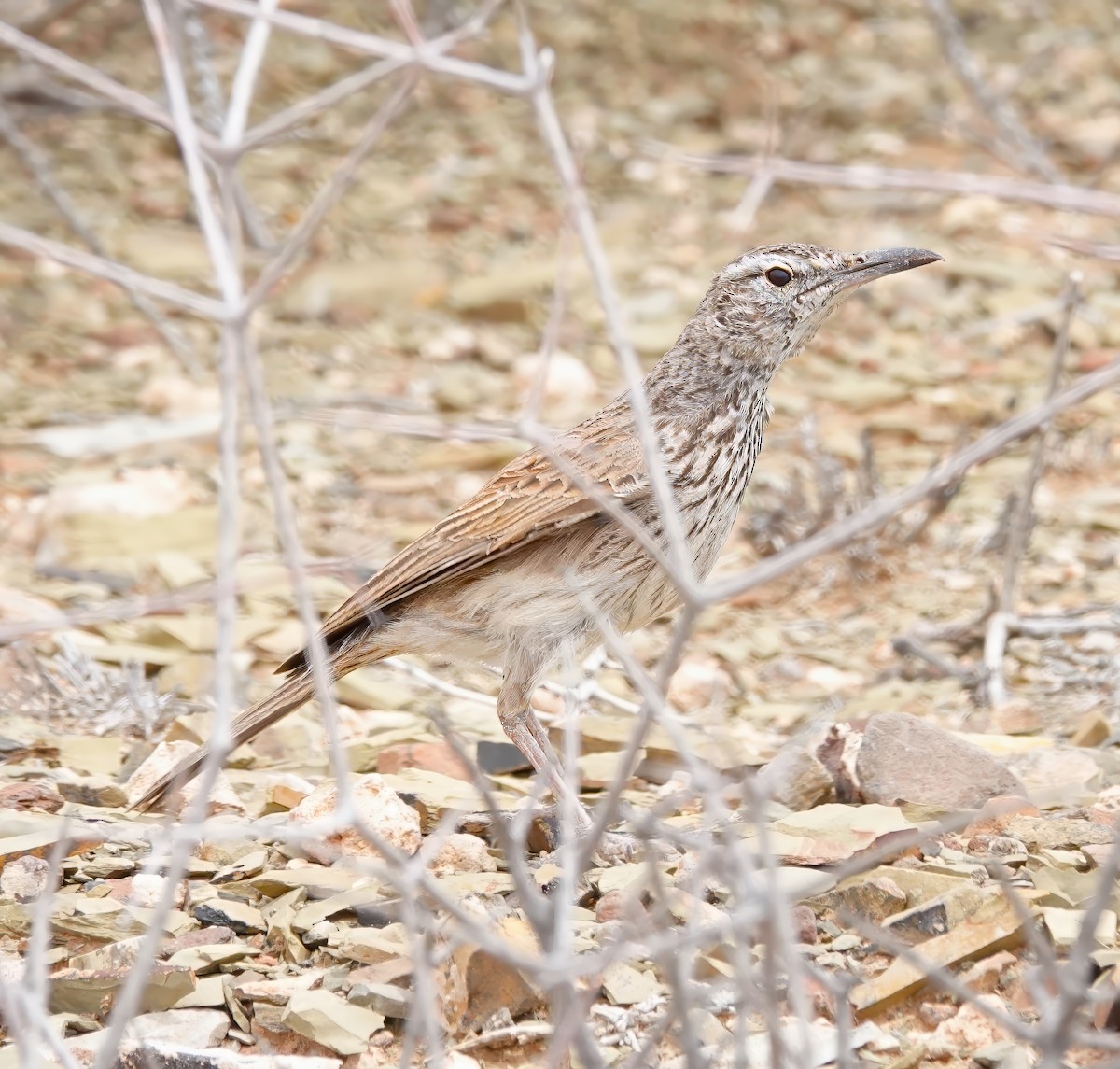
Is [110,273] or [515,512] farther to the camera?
[515,512]

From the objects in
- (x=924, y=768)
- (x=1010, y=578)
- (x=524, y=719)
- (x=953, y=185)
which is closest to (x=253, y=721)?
(x=524, y=719)

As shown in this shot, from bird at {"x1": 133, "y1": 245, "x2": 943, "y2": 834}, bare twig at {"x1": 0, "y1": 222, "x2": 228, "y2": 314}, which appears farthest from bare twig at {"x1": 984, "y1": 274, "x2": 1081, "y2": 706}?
bare twig at {"x1": 0, "y1": 222, "x2": 228, "y2": 314}

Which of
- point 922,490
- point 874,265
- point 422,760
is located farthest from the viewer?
point 874,265

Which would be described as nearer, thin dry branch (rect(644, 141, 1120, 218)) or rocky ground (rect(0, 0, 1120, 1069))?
thin dry branch (rect(644, 141, 1120, 218))

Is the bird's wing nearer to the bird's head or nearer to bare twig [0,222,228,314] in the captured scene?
the bird's head

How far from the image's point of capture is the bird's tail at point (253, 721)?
15.1ft

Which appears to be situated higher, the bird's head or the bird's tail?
the bird's head

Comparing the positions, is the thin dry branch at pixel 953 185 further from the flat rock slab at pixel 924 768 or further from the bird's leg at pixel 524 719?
the bird's leg at pixel 524 719

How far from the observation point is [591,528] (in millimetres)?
4867

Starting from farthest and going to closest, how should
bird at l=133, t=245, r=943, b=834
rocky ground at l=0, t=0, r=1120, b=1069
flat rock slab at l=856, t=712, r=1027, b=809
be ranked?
bird at l=133, t=245, r=943, b=834
flat rock slab at l=856, t=712, r=1027, b=809
rocky ground at l=0, t=0, r=1120, b=1069

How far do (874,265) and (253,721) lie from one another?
230 centimetres

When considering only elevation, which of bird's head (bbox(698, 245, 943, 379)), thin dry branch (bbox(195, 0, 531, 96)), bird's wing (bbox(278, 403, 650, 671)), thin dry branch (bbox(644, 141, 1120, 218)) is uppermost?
bird's head (bbox(698, 245, 943, 379))

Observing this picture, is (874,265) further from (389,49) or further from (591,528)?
(389,49)

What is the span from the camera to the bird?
15.8 ft
